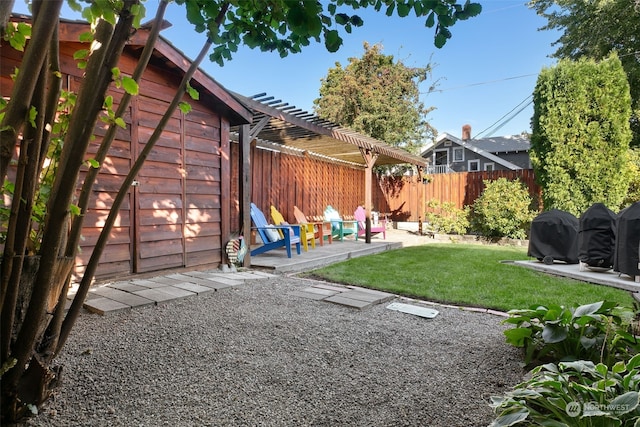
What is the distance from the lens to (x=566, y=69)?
318 inches

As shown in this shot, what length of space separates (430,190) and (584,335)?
10184 millimetres

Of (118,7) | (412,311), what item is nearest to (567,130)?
(412,311)

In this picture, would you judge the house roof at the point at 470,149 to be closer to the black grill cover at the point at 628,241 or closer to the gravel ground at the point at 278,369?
the black grill cover at the point at 628,241

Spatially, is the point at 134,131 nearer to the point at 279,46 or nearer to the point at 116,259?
the point at 116,259

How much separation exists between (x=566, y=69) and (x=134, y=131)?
8.90m

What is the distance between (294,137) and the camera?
702cm

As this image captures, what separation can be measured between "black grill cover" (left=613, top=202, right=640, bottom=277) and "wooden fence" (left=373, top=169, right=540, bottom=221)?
557 cm

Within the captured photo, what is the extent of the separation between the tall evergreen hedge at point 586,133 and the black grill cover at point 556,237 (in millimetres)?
3114

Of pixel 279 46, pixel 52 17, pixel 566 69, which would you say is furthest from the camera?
pixel 566 69

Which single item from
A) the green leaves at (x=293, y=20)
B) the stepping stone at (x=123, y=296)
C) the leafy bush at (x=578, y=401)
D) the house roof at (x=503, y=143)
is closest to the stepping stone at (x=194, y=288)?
the stepping stone at (x=123, y=296)

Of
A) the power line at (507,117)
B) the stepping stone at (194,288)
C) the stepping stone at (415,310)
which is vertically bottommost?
the stepping stone at (415,310)

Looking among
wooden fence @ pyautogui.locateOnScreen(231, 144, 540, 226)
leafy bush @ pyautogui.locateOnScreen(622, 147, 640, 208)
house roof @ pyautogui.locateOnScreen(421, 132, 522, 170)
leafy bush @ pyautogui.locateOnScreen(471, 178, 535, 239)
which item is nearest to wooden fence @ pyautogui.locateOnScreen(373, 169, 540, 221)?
wooden fence @ pyautogui.locateOnScreen(231, 144, 540, 226)

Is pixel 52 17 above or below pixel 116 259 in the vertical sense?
above

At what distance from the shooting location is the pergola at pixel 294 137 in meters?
5.02
